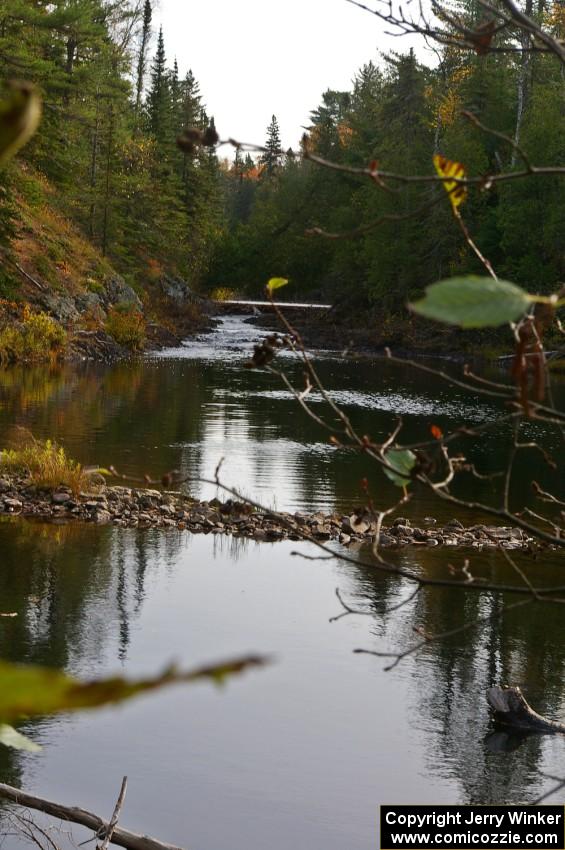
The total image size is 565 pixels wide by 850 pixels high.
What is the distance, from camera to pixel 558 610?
10930 millimetres

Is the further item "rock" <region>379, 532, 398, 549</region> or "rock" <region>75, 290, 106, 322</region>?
"rock" <region>75, 290, 106, 322</region>

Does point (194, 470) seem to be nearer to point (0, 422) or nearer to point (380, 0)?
point (0, 422)

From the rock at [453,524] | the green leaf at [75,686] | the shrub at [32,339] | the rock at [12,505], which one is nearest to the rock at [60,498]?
the rock at [12,505]

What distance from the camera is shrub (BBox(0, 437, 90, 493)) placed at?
1403 centimetres

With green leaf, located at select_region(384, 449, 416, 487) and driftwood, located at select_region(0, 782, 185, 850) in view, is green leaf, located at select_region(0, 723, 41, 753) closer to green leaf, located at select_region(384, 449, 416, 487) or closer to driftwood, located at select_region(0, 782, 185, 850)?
green leaf, located at select_region(384, 449, 416, 487)

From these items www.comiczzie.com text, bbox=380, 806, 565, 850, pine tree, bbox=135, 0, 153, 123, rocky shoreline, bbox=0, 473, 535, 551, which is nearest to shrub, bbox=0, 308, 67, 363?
rocky shoreline, bbox=0, 473, 535, 551

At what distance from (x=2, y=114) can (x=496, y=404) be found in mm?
31401

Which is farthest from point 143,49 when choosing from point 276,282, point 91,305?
point 276,282

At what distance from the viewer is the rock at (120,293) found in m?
42.4

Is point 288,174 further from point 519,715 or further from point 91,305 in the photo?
point 519,715

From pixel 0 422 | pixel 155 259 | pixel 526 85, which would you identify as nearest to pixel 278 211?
pixel 155 259

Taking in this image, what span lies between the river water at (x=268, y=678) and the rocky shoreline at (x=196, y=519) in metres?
0.39

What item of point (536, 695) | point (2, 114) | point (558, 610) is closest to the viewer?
point (2, 114)

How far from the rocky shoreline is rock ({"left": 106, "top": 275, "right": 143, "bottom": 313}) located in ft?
93.2
